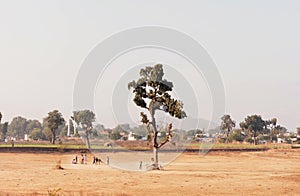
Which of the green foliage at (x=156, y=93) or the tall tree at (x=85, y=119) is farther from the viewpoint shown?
the tall tree at (x=85, y=119)

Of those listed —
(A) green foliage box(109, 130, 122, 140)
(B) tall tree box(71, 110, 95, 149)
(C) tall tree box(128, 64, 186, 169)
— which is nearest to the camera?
(C) tall tree box(128, 64, 186, 169)

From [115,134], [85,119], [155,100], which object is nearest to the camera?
[155,100]

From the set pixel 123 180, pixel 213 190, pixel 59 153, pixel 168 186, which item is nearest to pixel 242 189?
pixel 213 190

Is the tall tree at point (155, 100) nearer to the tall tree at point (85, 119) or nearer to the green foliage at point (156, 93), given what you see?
the green foliage at point (156, 93)

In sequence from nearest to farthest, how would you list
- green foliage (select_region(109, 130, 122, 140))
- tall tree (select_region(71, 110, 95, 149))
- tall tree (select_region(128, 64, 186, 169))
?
1. tall tree (select_region(128, 64, 186, 169))
2. green foliage (select_region(109, 130, 122, 140))
3. tall tree (select_region(71, 110, 95, 149))

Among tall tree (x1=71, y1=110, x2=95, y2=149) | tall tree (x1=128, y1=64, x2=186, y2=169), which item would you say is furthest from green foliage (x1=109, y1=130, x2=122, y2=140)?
tall tree (x1=71, y1=110, x2=95, y2=149)

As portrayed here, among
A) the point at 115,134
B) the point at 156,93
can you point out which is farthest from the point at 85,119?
the point at 156,93

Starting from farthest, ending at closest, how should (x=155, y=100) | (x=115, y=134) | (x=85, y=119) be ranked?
(x=85, y=119), (x=115, y=134), (x=155, y=100)

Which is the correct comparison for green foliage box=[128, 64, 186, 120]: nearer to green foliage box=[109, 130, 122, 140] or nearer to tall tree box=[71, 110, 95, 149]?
green foliage box=[109, 130, 122, 140]

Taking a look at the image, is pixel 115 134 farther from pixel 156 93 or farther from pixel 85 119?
pixel 85 119

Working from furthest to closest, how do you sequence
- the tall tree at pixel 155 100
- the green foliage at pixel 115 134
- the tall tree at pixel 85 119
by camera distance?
the tall tree at pixel 85 119
the green foliage at pixel 115 134
the tall tree at pixel 155 100

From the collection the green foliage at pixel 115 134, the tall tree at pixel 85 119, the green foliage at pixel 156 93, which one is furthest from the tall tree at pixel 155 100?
the tall tree at pixel 85 119

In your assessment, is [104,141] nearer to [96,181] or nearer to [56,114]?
[56,114]

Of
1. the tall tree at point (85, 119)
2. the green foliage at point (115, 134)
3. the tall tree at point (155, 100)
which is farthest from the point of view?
the tall tree at point (85, 119)
